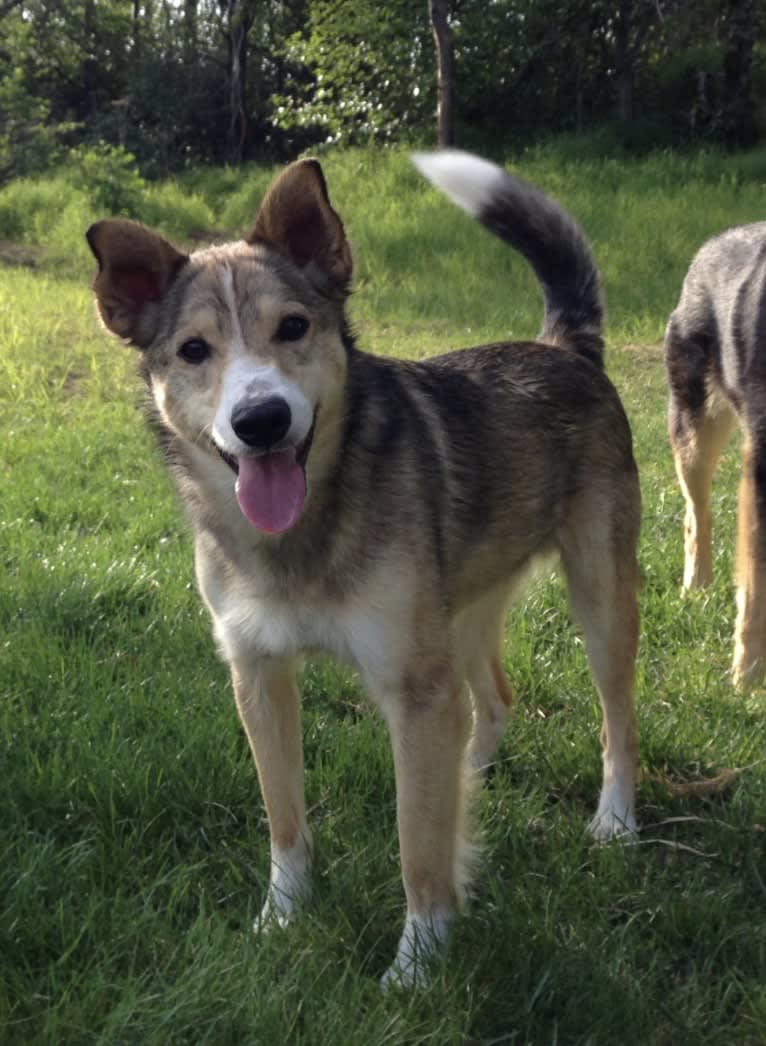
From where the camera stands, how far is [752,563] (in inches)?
158

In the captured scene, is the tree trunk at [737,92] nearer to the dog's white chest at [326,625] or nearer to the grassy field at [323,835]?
the grassy field at [323,835]

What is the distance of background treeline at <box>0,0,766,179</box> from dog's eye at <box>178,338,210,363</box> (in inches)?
556

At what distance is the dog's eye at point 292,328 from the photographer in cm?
246

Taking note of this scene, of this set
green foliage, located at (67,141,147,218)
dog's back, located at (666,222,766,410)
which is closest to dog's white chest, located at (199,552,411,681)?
dog's back, located at (666,222,766,410)

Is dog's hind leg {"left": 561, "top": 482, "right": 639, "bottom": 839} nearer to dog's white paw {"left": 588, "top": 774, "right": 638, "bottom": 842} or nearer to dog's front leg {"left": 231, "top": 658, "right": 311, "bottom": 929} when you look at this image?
dog's white paw {"left": 588, "top": 774, "right": 638, "bottom": 842}

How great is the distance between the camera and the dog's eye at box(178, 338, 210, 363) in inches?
97.0

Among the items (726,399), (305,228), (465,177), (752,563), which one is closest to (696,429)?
(726,399)

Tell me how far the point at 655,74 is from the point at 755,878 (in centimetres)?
1892

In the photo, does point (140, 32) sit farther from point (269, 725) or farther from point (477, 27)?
point (269, 725)

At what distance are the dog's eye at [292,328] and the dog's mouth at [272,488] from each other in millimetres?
244

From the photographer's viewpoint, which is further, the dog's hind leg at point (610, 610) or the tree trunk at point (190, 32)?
the tree trunk at point (190, 32)

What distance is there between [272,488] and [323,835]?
41.2 inches

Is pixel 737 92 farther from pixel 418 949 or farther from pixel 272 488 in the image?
pixel 418 949

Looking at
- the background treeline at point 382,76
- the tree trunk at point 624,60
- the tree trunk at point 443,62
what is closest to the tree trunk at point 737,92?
the background treeline at point 382,76
